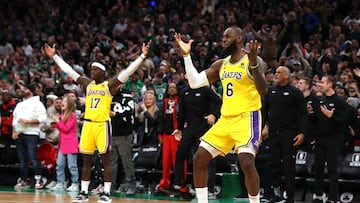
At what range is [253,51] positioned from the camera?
A: 9.05 metres

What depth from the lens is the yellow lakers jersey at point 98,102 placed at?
42.7 feet

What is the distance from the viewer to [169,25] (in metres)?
23.1

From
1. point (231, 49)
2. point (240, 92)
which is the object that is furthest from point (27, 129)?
point (240, 92)

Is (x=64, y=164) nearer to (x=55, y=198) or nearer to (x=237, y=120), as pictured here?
(x=55, y=198)

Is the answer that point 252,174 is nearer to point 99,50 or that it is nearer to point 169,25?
point 99,50

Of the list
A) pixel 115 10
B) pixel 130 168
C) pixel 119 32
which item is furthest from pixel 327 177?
pixel 115 10

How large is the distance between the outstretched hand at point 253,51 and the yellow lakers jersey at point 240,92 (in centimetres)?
42

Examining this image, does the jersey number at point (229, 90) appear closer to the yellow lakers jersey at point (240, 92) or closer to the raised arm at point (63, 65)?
the yellow lakers jersey at point (240, 92)

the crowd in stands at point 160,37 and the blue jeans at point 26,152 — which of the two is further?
the crowd in stands at point 160,37

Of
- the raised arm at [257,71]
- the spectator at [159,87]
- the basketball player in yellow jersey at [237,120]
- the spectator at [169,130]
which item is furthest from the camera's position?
the spectator at [159,87]

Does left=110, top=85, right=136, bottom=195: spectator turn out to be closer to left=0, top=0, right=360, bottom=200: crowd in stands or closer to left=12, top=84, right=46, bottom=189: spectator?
left=0, top=0, right=360, bottom=200: crowd in stands

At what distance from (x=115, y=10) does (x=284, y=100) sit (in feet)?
42.4

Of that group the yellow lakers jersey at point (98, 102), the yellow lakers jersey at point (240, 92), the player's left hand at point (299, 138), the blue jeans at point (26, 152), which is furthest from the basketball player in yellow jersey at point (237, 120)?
the blue jeans at point (26, 152)

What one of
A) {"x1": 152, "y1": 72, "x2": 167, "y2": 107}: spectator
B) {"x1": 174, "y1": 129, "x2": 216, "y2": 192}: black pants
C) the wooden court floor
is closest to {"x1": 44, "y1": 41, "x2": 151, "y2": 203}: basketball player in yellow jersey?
the wooden court floor
